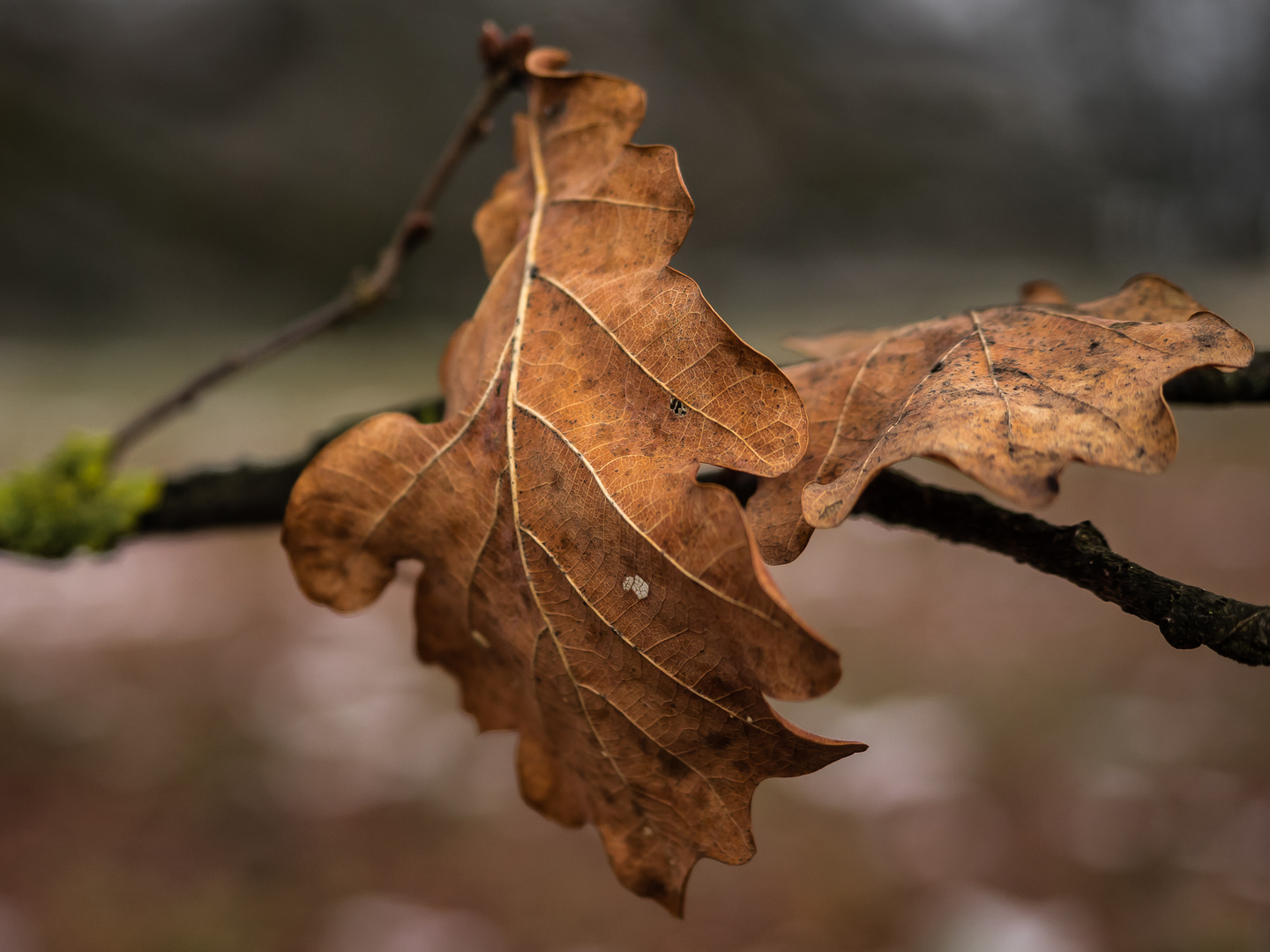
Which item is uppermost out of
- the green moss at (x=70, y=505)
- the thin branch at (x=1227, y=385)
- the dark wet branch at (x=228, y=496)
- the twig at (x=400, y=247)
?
the thin branch at (x=1227, y=385)

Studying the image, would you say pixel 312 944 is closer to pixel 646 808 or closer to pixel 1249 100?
pixel 646 808

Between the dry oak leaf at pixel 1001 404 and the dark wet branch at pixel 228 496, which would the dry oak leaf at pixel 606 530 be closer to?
the dry oak leaf at pixel 1001 404

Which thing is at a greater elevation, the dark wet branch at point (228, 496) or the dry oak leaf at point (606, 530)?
the dry oak leaf at point (606, 530)

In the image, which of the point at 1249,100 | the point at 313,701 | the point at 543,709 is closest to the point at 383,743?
the point at 313,701

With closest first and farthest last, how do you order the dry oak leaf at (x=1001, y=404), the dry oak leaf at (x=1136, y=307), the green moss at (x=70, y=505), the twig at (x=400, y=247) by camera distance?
1. the dry oak leaf at (x=1001, y=404)
2. the dry oak leaf at (x=1136, y=307)
3. the twig at (x=400, y=247)
4. the green moss at (x=70, y=505)

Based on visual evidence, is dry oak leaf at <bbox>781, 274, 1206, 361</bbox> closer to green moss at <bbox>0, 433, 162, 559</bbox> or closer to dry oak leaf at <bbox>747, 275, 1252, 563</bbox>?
dry oak leaf at <bbox>747, 275, 1252, 563</bbox>

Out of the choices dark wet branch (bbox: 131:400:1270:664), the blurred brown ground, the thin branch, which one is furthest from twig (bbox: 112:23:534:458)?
the blurred brown ground

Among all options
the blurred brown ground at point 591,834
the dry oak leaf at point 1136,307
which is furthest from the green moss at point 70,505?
the blurred brown ground at point 591,834
